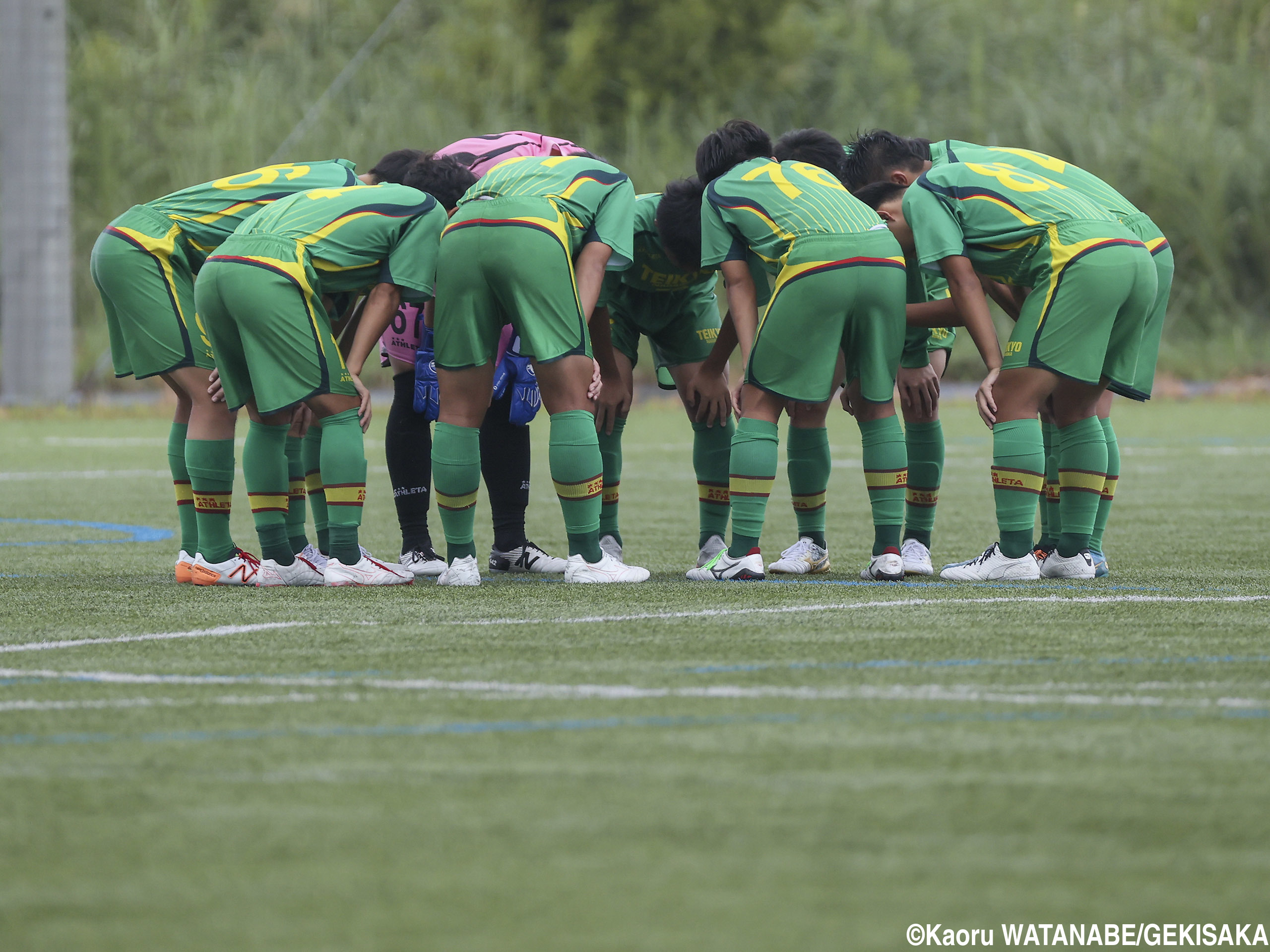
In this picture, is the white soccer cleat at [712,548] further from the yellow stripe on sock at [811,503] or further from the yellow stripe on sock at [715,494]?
the yellow stripe on sock at [811,503]

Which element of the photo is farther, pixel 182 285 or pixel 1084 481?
pixel 182 285

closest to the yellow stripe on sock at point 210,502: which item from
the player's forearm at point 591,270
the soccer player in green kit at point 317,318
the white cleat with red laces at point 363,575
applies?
the soccer player in green kit at point 317,318

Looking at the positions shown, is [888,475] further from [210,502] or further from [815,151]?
[210,502]

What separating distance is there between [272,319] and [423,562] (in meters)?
1.11

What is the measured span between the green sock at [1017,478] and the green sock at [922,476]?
0.61m

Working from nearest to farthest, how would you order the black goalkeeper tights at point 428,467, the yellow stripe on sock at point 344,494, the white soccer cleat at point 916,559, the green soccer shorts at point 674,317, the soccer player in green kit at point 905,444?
the yellow stripe on sock at point 344,494
the white soccer cleat at point 916,559
the soccer player in green kit at point 905,444
the black goalkeeper tights at point 428,467
the green soccer shorts at point 674,317

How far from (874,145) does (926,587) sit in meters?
1.61

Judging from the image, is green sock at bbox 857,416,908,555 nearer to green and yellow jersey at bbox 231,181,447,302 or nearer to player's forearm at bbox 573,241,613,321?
player's forearm at bbox 573,241,613,321

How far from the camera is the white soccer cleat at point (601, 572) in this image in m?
5.39

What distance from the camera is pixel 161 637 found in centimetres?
421

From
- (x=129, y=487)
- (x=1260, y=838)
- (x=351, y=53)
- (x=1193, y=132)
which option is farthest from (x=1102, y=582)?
(x=351, y=53)

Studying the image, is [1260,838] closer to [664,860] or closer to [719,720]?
[664,860]

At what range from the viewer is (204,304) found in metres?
5.25

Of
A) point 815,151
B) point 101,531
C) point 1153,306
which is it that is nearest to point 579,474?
point 815,151
